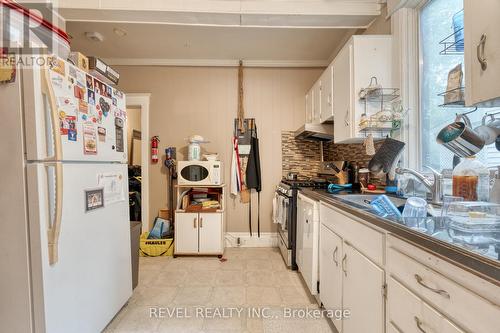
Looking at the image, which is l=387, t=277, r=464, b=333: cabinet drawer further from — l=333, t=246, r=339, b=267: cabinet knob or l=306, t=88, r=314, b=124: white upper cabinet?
l=306, t=88, r=314, b=124: white upper cabinet

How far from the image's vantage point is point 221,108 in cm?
343

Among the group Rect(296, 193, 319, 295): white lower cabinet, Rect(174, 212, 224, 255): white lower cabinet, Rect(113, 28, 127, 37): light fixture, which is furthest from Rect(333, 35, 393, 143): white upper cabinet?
Rect(113, 28, 127, 37): light fixture

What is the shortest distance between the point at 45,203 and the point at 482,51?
6.50 ft

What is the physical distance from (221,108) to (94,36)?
164cm

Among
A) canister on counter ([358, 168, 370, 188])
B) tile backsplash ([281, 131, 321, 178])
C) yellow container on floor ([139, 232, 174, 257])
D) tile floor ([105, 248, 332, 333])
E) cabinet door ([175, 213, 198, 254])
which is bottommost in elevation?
tile floor ([105, 248, 332, 333])

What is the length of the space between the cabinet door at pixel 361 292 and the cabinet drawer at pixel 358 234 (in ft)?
0.12

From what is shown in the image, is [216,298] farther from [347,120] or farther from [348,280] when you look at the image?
[347,120]

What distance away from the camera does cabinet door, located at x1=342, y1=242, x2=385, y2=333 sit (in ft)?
3.48

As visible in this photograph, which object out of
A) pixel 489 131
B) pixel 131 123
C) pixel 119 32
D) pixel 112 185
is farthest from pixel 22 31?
pixel 131 123

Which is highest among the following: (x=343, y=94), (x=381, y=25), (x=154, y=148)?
(x=381, y=25)

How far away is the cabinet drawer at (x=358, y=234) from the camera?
1.07 metres

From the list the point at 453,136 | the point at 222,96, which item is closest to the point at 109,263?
the point at 453,136

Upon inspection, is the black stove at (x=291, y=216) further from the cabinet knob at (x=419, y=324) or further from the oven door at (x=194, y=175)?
the cabinet knob at (x=419, y=324)

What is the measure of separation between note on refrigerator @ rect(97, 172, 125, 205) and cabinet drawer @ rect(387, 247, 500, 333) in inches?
63.8
